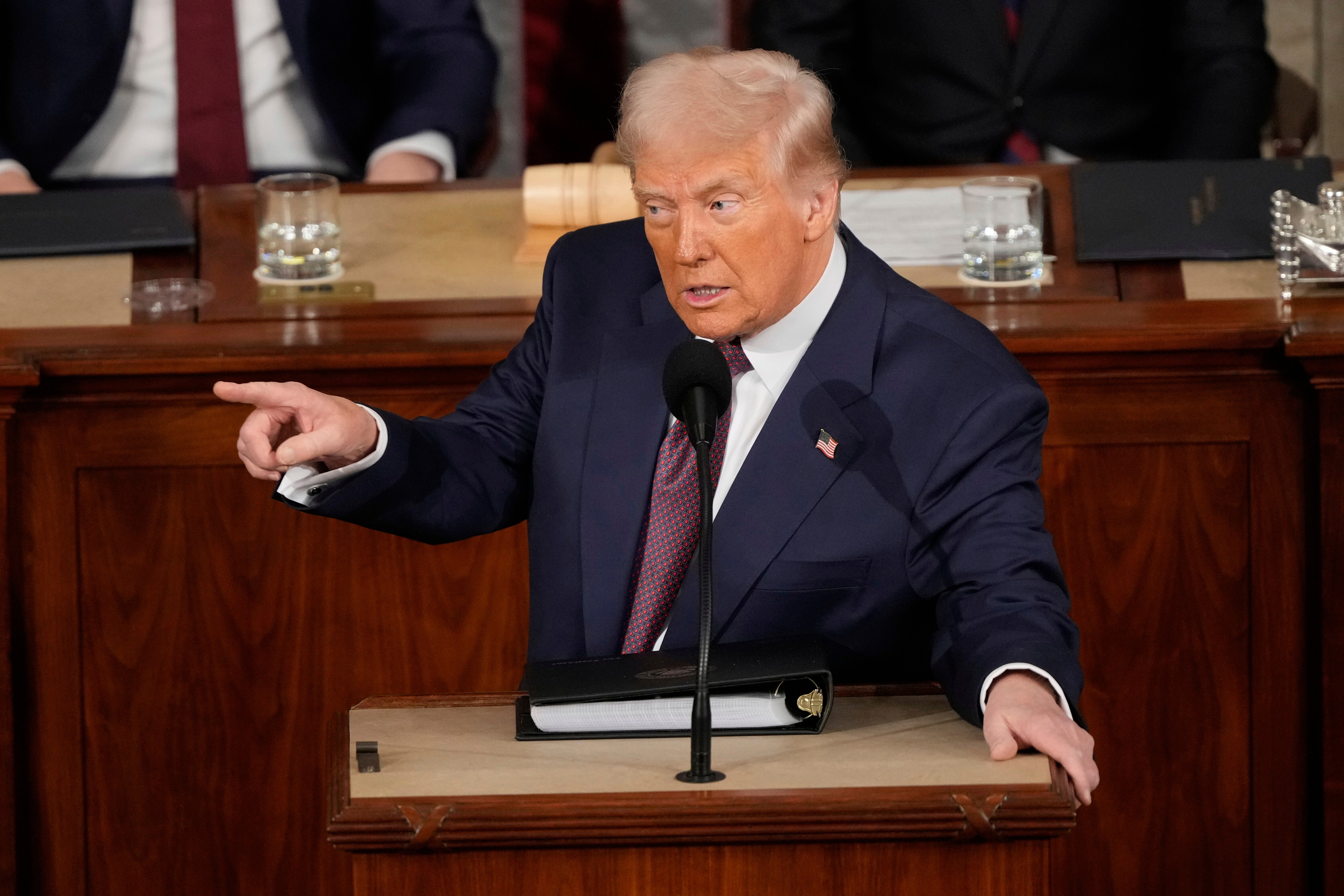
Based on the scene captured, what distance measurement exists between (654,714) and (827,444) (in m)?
0.39

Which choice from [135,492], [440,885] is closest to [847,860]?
[440,885]

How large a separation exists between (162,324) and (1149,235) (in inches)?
55.5

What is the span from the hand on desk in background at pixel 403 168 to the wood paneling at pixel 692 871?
6.61ft

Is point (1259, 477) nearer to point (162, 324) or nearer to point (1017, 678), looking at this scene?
point (1017, 678)

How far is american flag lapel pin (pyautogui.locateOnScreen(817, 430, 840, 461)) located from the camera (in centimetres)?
172

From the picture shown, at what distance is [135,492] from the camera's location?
2299 millimetres

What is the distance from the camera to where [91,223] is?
8.77ft

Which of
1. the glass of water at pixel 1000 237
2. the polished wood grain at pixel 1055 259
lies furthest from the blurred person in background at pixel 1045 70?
the glass of water at pixel 1000 237

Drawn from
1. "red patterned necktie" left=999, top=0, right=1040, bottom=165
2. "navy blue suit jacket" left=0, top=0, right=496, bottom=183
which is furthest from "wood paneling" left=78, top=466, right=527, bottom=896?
"red patterned necktie" left=999, top=0, right=1040, bottom=165

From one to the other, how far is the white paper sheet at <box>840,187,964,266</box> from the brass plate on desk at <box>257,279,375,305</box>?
721 mm

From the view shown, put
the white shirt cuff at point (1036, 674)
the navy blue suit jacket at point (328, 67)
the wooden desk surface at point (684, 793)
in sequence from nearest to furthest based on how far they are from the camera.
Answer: the wooden desk surface at point (684, 793) → the white shirt cuff at point (1036, 674) → the navy blue suit jacket at point (328, 67)

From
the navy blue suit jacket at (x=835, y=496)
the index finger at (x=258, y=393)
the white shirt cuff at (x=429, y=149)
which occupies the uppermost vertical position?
the white shirt cuff at (x=429, y=149)

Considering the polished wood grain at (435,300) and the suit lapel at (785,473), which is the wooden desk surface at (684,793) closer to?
the suit lapel at (785,473)

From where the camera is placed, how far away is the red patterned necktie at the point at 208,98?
324 centimetres
